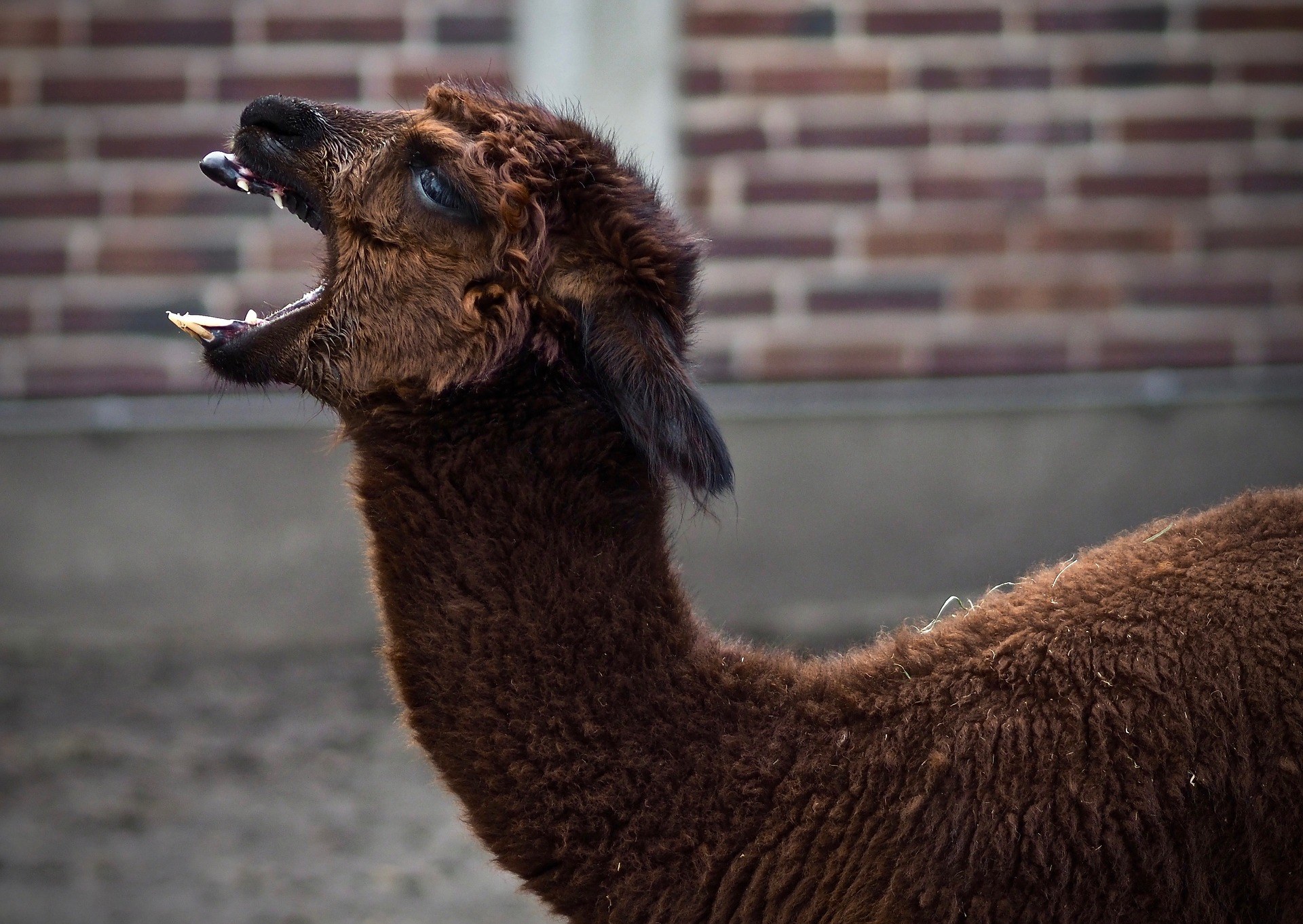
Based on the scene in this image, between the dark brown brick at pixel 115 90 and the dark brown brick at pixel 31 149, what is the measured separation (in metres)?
0.18

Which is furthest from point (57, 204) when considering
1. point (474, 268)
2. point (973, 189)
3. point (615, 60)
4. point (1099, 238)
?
point (1099, 238)

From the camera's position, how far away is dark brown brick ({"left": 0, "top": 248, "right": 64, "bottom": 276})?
6195mm

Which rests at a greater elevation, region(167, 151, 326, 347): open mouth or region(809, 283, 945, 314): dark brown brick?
region(167, 151, 326, 347): open mouth

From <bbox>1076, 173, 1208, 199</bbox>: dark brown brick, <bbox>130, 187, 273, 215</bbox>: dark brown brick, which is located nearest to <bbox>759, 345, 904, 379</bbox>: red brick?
<bbox>1076, 173, 1208, 199</bbox>: dark brown brick

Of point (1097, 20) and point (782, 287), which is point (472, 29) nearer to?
point (782, 287)

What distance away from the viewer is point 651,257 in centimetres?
251

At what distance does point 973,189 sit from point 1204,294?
1136mm

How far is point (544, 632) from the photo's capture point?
2.36m

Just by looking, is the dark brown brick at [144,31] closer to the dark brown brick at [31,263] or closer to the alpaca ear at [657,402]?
the dark brown brick at [31,263]

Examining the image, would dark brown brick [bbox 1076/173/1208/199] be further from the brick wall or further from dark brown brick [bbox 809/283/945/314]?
dark brown brick [bbox 809/283/945/314]

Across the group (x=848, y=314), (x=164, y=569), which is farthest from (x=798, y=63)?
(x=164, y=569)

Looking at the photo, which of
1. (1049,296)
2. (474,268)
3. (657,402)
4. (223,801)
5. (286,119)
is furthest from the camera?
(1049,296)

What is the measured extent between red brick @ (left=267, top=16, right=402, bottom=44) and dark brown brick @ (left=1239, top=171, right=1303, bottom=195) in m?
3.79

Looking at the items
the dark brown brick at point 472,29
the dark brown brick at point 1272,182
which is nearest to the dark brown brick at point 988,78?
the dark brown brick at point 1272,182
